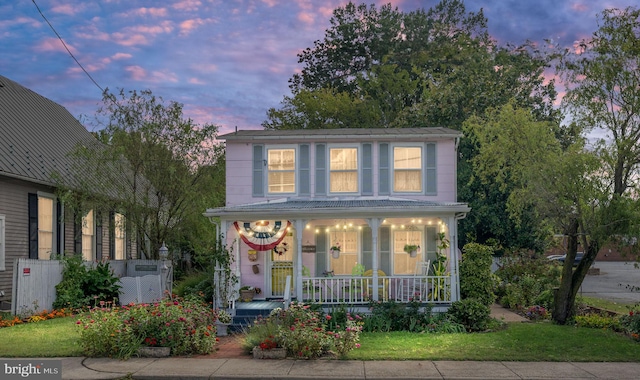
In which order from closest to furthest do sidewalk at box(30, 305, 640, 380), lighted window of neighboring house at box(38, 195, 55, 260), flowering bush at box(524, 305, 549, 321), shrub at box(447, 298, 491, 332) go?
1. sidewalk at box(30, 305, 640, 380)
2. shrub at box(447, 298, 491, 332)
3. flowering bush at box(524, 305, 549, 321)
4. lighted window of neighboring house at box(38, 195, 55, 260)

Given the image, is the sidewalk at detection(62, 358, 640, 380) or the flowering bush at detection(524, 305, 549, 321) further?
the flowering bush at detection(524, 305, 549, 321)

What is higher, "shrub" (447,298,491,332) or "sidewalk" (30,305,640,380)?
"shrub" (447,298,491,332)

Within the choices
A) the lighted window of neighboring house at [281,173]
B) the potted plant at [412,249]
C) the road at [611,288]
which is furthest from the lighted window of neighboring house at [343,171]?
the road at [611,288]

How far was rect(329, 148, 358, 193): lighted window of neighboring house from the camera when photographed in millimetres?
19453

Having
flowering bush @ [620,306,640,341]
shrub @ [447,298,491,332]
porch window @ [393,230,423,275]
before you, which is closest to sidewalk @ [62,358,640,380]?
flowering bush @ [620,306,640,341]

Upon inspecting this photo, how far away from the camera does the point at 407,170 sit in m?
19.4

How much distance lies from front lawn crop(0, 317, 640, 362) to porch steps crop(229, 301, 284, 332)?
9.67 feet

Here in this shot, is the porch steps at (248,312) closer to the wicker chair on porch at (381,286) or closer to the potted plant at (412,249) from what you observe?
the wicker chair on porch at (381,286)

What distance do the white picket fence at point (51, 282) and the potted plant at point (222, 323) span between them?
544 centimetres

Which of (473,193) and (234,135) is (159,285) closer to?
(234,135)

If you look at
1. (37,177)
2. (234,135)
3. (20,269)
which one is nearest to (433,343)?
(234,135)

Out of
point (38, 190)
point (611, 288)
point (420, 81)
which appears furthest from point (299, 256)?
point (420, 81)

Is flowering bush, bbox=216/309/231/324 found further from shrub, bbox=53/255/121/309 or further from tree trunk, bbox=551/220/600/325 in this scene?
tree trunk, bbox=551/220/600/325

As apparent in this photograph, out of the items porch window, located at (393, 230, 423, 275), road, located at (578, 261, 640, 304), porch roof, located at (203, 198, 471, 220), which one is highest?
porch roof, located at (203, 198, 471, 220)
